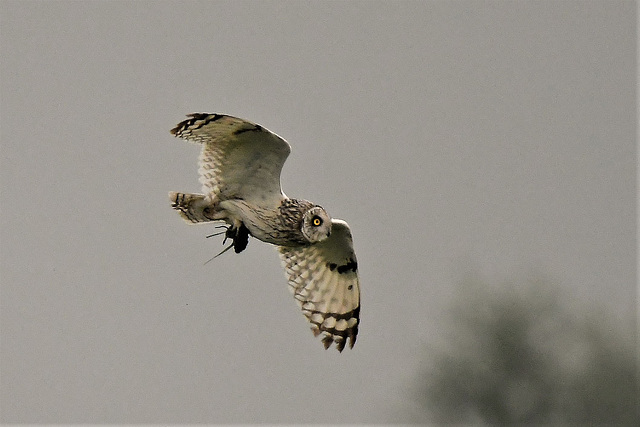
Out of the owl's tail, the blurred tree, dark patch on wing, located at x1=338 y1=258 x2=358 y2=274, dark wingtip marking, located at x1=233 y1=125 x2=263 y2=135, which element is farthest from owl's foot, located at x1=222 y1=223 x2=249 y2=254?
the blurred tree

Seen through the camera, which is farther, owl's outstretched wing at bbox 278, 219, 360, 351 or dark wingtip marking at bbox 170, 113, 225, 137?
owl's outstretched wing at bbox 278, 219, 360, 351

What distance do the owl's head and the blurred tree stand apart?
7.37 metres

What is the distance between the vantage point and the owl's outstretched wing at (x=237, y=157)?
8062 mm

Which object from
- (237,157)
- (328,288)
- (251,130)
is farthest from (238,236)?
(328,288)

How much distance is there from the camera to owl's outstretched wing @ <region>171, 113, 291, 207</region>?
8.06 m

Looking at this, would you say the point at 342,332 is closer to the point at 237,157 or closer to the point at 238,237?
the point at 238,237

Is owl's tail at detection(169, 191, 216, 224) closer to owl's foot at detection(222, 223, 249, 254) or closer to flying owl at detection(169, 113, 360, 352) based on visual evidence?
flying owl at detection(169, 113, 360, 352)

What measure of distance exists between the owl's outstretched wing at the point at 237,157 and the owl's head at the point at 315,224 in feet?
0.83

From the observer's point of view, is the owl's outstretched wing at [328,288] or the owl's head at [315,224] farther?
the owl's outstretched wing at [328,288]

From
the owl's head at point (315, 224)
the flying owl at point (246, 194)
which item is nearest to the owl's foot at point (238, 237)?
the flying owl at point (246, 194)

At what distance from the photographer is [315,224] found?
8.16 metres

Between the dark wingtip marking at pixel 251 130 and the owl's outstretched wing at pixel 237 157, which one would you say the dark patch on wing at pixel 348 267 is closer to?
the owl's outstretched wing at pixel 237 157

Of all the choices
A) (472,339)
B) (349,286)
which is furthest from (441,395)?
(349,286)

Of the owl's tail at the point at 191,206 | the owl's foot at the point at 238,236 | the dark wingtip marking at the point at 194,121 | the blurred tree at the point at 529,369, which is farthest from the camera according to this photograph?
the blurred tree at the point at 529,369
